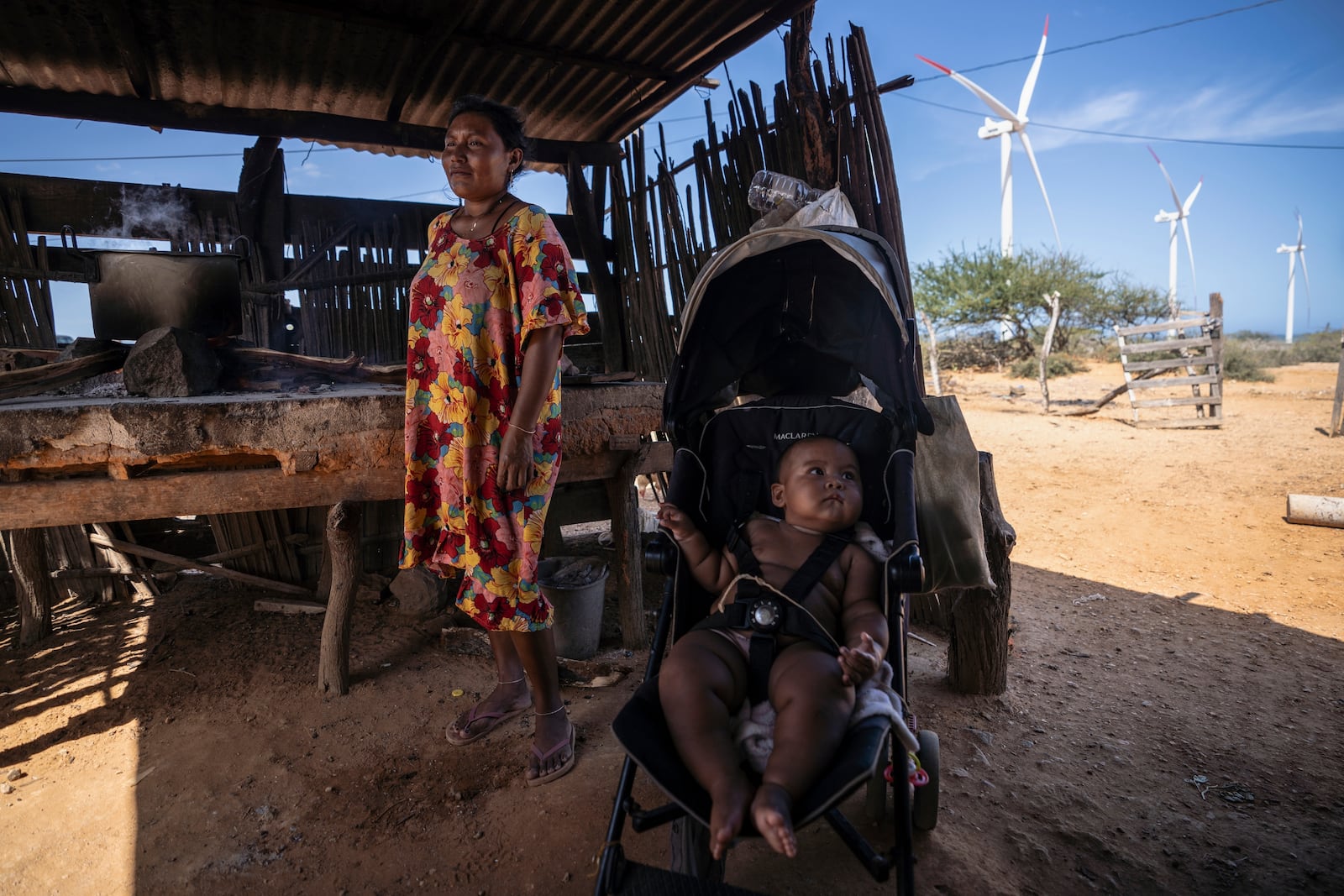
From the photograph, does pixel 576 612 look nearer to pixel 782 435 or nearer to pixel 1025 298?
pixel 782 435

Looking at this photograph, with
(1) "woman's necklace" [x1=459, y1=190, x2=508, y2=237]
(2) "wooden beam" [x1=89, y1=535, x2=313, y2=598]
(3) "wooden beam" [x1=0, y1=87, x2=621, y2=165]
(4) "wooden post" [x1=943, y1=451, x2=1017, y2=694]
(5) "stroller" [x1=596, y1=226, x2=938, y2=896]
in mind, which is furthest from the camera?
(3) "wooden beam" [x1=0, y1=87, x2=621, y2=165]

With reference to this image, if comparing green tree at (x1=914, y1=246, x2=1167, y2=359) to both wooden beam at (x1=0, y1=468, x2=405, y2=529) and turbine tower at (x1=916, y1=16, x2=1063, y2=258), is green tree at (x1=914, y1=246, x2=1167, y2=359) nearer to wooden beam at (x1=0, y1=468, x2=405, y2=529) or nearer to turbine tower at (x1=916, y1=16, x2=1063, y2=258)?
turbine tower at (x1=916, y1=16, x2=1063, y2=258)

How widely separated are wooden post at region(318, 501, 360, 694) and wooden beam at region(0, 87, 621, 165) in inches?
150

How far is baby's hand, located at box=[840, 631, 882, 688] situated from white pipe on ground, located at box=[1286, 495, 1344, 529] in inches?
253

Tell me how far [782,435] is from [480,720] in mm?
1757

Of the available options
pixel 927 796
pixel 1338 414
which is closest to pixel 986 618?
pixel 927 796

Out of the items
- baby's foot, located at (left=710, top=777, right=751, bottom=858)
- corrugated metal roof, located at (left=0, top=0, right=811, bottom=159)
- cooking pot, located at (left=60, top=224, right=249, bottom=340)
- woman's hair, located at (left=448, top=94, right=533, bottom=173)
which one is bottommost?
baby's foot, located at (left=710, top=777, right=751, bottom=858)

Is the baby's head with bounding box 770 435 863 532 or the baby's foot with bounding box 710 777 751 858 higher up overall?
the baby's head with bounding box 770 435 863 532

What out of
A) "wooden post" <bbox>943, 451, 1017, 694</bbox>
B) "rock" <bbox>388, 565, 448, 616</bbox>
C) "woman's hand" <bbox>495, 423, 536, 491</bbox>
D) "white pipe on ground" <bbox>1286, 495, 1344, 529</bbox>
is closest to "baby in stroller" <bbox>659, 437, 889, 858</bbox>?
"woman's hand" <bbox>495, 423, 536, 491</bbox>

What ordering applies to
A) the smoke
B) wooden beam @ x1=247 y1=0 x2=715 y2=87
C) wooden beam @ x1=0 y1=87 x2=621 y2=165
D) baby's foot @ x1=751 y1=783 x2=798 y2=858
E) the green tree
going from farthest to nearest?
the green tree
the smoke
wooden beam @ x1=0 y1=87 x2=621 y2=165
wooden beam @ x1=247 y1=0 x2=715 y2=87
baby's foot @ x1=751 y1=783 x2=798 y2=858

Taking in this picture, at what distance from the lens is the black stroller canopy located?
2.48 m

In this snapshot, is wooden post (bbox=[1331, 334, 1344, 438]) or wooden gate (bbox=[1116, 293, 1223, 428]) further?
wooden gate (bbox=[1116, 293, 1223, 428])

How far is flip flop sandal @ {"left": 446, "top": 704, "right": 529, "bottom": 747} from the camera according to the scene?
9.31ft

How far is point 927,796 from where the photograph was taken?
2.18 meters
